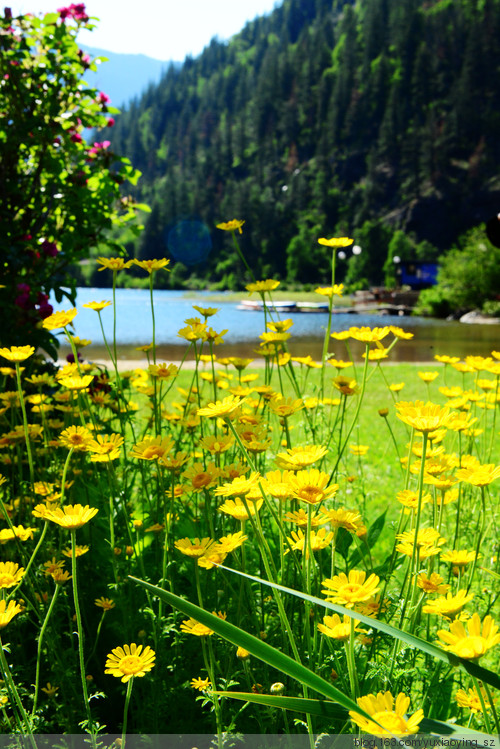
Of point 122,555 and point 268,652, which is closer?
point 268,652

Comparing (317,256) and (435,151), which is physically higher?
(435,151)

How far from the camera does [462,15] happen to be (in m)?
72.1

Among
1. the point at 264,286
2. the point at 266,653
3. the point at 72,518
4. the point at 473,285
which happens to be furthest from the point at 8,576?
the point at 473,285

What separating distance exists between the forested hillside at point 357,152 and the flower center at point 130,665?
5433cm

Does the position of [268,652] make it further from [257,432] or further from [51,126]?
[51,126]

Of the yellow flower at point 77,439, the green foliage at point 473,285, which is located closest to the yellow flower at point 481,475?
the yellow flower at point 77,439

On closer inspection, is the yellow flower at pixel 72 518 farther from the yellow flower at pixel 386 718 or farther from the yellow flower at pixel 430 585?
the yellow flower at pixel 430 585

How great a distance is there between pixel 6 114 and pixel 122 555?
251 cm

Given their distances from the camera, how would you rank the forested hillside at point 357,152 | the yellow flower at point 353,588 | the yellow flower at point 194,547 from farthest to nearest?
the forested hillside at point 357,152, the yellow flower at point 194,547, the yellow flower at point 353,588

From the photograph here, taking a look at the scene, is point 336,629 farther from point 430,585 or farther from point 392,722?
point 430,585

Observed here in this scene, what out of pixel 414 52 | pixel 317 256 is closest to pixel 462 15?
pixel 414 52

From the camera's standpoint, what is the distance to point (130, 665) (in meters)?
0.76

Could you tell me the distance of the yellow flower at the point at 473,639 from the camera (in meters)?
0.58

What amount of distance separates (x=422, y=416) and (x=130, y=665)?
1.74 ft
